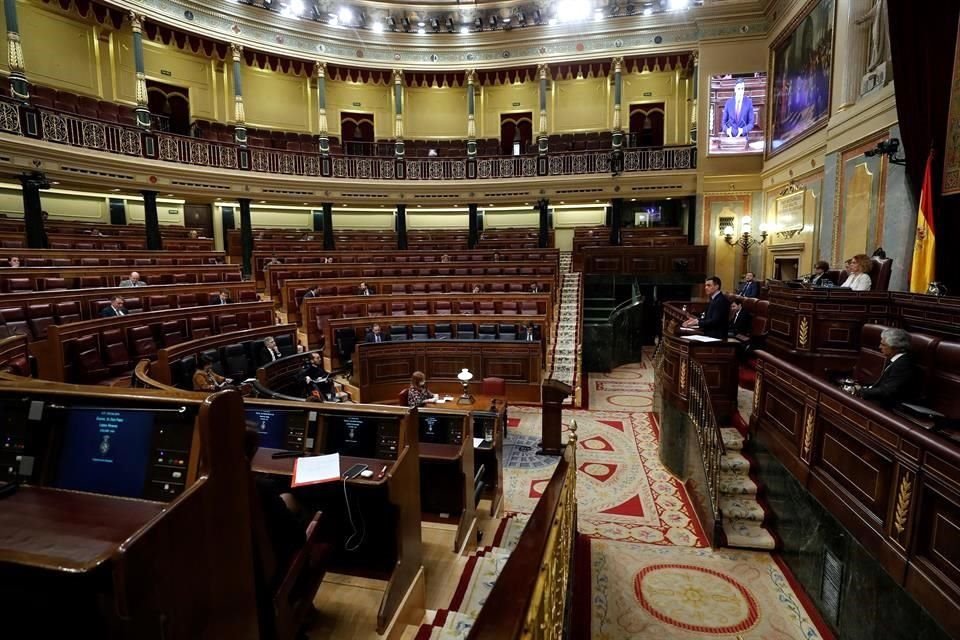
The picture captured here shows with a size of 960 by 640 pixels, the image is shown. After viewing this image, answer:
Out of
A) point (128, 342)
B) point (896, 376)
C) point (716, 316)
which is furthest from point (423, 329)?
point (896, 376)

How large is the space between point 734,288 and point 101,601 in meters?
13.0

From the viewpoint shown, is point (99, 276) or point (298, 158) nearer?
point (99, 276)

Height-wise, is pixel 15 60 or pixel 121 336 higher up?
pixel 15 60

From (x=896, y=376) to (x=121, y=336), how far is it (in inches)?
288

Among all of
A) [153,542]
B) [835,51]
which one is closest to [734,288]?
[835,51]

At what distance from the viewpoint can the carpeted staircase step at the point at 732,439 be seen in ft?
14.4

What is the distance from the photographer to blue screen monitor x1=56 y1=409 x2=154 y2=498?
148 centimetres

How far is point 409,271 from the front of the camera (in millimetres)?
11320

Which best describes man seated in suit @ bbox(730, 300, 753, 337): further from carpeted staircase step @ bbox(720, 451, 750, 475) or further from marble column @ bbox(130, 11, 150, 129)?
marble column @ bbox(130, 11, 150, 129)

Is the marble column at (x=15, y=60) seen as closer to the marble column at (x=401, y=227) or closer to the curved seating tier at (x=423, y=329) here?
the curved seating tier at (x=423, y=329)

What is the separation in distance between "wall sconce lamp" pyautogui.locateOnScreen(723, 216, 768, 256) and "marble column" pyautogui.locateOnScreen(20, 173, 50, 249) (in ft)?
48.3

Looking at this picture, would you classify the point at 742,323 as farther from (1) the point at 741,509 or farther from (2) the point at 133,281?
(2) the point at 133,281

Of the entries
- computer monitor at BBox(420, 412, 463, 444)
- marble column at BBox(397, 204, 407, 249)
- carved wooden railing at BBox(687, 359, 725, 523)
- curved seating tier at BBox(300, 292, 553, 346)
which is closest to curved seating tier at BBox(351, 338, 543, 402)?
curved seating tier at BBox(300, 292, 553, 346)

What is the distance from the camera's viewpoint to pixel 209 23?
12.1 m
